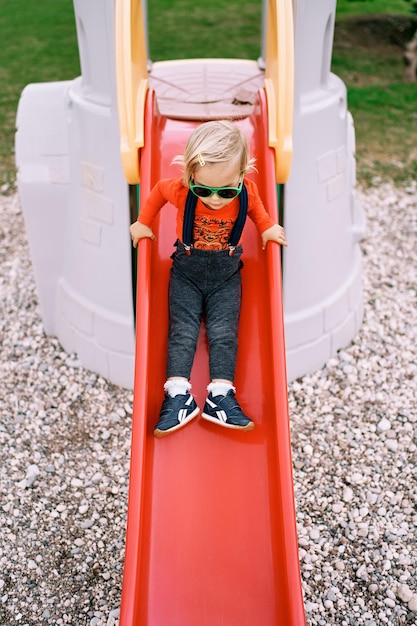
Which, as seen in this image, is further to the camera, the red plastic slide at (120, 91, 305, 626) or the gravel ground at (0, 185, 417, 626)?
the gravel ground at (0, 185, 417, 626)

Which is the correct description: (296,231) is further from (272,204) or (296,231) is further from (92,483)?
(92,483)

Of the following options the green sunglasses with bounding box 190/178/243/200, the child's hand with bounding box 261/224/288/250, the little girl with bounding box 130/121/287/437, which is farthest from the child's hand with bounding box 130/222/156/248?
the child's hand with bounding box 261/224/288/250

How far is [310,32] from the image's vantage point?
3.32 m

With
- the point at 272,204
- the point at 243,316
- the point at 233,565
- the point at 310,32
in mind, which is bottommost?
the point at 233,565

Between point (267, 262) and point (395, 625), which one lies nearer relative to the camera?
point (395, 625)

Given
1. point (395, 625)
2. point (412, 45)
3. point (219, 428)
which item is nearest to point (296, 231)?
point (219, 428)

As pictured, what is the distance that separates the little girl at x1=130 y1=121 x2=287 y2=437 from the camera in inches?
97.0

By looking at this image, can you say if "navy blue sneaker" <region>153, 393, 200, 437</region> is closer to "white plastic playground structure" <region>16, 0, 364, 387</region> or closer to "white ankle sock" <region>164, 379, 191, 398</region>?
"white ankle sock" <region>164, 379, 191, 398</region>

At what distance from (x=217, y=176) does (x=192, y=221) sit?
0.32 metres

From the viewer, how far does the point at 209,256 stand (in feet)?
9.17

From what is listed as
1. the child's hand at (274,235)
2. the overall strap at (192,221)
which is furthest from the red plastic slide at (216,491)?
the overall strap at (192,221)

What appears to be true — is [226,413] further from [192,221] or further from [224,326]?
[192,221]

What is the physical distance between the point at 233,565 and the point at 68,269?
2.43m

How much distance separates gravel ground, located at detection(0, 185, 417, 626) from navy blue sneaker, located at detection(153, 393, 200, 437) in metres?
0.87
